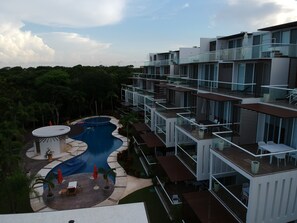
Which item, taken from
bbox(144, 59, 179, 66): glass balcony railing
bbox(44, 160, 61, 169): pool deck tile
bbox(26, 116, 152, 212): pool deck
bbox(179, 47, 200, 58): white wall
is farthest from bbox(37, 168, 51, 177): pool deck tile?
bbox(179, 47, 200, 58): white wall

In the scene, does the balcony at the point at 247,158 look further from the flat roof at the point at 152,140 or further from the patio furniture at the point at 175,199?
the flat roof at the point at 152,140

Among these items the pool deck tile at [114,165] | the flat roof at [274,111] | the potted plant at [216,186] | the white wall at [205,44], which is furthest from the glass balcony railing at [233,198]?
the white wall at [205,44]

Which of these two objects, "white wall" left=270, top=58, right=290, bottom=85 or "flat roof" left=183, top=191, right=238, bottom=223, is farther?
"white wall" left=270, top=58, right=290, bottom=85

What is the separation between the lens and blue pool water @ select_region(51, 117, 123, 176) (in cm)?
2490

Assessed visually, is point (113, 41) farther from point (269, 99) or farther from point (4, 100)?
point (269, 99)

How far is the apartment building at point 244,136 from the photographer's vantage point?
10453mm

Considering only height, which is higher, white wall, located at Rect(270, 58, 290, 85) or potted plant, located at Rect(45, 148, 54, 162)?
white wall, located at Rect(270, 58, 290, 85)

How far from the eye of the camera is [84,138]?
3509 centimetres

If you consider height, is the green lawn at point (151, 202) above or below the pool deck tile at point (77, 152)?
above

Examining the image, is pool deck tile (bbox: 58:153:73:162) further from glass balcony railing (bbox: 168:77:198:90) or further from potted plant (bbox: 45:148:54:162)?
glass balcony railing (bbox: 168:77:198:90)

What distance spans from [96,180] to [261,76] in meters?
16.2

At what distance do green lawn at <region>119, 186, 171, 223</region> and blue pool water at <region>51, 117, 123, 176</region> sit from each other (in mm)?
7468

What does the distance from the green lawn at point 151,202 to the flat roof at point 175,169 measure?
251 cm

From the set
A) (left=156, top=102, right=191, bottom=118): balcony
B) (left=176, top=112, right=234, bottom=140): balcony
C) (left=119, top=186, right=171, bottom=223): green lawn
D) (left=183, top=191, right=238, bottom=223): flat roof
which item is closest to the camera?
(left=183, top=191, right=238, bottom=223): flat roof
